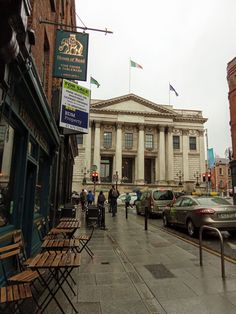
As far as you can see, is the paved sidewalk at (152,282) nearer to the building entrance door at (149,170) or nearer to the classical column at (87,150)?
the classical column at (87,150)

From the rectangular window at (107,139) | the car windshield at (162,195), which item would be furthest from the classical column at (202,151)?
the car windshield at (162,195)

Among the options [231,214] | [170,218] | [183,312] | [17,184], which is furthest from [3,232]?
[170,218]

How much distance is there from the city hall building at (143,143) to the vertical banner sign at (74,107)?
45331mm

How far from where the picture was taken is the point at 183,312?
3.87 metres

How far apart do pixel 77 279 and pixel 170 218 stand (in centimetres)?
815

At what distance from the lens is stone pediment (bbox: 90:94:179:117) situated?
5841cm

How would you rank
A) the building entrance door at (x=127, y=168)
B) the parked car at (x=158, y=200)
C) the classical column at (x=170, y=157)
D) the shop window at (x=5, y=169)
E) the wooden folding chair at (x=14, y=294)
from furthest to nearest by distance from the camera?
the building entrance door at (x=127, y=168) → the classical column at (x=170, y=157) → the parked car at (x=158, y=200) → the shop window at (x=5, y=169) → the wooden folding chair at (x=14, y=294)

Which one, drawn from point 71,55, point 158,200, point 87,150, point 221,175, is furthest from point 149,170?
point 71,55

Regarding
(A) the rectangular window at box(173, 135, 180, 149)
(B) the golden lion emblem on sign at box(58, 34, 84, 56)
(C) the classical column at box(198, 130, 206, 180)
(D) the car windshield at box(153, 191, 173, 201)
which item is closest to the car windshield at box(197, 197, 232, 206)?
(B) the golden lion emblem on sign at box(58, 34, 84, 56)

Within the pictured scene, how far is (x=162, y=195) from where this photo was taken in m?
18.5

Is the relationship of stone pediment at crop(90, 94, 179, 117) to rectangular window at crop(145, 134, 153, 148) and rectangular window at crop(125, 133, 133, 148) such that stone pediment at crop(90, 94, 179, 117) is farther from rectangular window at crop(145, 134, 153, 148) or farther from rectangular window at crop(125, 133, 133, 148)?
rectangular window at crop(125, 133, 133, 148)

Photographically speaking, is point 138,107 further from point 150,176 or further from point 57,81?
point 57,81

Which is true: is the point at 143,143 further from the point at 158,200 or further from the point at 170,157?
the point at 158,200

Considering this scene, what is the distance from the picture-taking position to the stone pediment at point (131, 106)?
5841 centimetres
